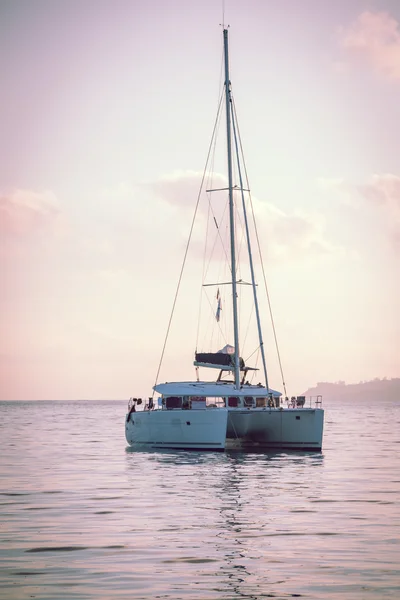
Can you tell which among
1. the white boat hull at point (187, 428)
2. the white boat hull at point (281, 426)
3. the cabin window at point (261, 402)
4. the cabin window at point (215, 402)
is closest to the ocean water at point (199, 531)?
the white boat hull at point (187, 428)

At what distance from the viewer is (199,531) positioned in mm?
24469

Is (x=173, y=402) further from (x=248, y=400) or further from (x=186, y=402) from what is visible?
(x=248, y=400)

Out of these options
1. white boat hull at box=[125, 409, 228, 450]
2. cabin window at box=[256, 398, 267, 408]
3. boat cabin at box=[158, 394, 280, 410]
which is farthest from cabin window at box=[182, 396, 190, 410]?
cabin window at box=[256, 398, 267, 408]

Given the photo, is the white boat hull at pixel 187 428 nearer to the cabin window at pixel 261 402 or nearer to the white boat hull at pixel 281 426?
the white boat hull at pixel 281 426

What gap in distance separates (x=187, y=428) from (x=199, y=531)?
2897cm

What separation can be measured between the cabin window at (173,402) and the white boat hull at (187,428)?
819 millimetres

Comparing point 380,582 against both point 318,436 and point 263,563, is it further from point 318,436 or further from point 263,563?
point 318,436

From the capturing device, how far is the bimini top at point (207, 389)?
178ft

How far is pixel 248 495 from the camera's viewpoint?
33.4 m

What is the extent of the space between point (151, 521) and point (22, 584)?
892 centimetres

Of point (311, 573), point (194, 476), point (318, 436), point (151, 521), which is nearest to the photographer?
point (311, 573)

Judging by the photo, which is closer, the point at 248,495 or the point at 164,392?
the point at 248,495

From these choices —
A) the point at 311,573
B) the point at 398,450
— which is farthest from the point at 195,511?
the point at 398,450

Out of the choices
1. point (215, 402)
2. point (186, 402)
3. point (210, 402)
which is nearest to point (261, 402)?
point (215, 402)
